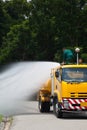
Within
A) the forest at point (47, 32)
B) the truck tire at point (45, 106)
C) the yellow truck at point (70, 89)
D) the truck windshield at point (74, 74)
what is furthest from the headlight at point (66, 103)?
the forest at point (47, 32)

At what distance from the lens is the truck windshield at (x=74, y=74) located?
2677cm

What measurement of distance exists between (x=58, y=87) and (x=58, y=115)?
122 centimetres

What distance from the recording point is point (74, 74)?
2700 centimetres

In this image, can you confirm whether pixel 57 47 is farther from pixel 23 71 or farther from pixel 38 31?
pixel 23 71

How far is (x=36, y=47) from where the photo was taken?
6431cm

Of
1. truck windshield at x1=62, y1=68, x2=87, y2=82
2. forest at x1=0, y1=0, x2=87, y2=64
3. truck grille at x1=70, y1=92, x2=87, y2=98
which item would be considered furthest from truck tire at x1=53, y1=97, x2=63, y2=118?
forest at x1=0, y1=0, x2=87, y2=64

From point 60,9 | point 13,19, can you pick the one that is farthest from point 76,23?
point 13,19

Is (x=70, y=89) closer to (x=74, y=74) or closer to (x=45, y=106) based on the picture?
(x=74, y=74)

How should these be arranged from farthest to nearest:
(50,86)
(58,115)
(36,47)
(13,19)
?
(13,19)
(36,47)
(50,86)
(58,115)

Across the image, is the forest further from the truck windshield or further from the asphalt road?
the asphalt road

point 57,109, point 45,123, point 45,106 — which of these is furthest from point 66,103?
point 45,106

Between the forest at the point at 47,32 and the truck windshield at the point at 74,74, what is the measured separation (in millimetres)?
27389

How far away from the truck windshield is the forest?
27.4 m

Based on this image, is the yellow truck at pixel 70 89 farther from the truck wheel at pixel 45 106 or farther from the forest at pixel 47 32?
the forest at pixel 47 32
